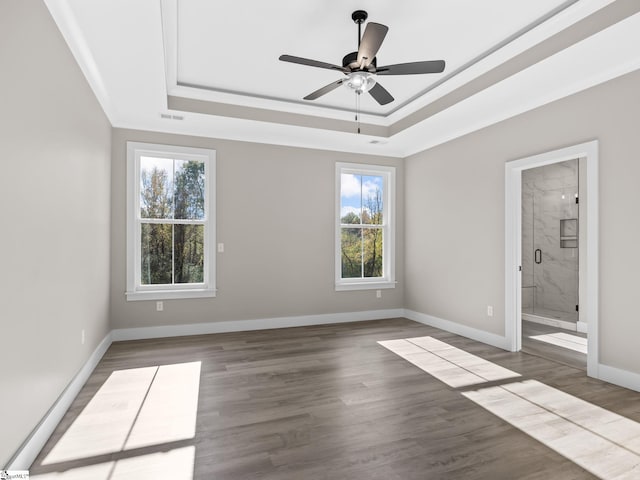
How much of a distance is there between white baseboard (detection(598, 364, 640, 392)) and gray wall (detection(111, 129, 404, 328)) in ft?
10.3

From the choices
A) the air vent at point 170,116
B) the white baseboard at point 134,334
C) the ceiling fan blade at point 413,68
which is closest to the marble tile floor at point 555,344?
the white baseboard at point 134,334

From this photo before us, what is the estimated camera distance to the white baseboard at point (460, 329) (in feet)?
14.4

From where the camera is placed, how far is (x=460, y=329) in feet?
16.3

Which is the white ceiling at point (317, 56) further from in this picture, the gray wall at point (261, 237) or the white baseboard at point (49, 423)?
the white baseboard at point (49, 423)

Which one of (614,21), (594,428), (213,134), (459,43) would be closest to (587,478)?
(594,428)

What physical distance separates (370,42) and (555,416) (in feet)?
9.45

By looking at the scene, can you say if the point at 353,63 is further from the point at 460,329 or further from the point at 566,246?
the point at 566,246

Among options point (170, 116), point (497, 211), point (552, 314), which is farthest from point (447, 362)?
point (170, 116)

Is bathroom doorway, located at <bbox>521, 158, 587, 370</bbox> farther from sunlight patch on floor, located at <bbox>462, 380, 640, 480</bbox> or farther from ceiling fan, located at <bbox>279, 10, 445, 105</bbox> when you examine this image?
ceiling fan, located at <bbox>279, 10, 445, 105</bbox>

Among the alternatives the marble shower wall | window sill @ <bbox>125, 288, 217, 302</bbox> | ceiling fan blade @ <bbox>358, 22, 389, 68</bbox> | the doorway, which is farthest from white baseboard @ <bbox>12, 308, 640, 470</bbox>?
ceiling fan blade @ <bbox>358, 22, 389, 68</bbox>

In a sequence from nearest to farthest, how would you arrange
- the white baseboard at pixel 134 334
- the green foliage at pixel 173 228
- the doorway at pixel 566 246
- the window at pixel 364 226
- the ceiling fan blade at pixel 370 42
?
the white baseboard at pixel 134 334
the ceiling fan blade at pixel 370 42
the doorway at pixel 566 246
the green foliage at pixel 173 228
the window at pixel 364 226

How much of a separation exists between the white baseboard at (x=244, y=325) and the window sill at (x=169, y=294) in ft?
1.22

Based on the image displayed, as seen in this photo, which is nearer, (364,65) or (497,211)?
(364,65)

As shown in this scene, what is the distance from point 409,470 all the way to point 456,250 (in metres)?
3.52
